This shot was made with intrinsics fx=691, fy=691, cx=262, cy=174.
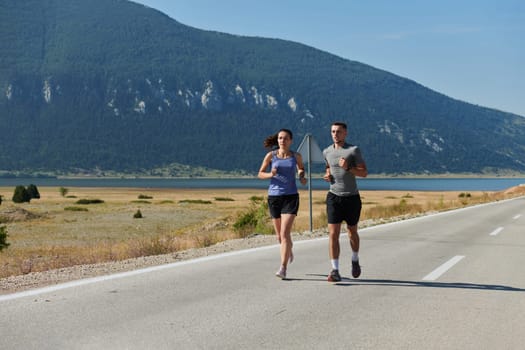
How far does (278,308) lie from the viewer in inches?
283

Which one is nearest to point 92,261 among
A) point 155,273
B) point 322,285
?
point 155,273

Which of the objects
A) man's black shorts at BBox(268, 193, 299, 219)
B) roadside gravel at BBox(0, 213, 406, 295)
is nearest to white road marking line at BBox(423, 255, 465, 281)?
man's black shorts at BBox(268, 193, 299, 219)

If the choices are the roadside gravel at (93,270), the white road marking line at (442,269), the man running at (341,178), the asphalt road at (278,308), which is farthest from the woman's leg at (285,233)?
the roadside gravel at (93,270)

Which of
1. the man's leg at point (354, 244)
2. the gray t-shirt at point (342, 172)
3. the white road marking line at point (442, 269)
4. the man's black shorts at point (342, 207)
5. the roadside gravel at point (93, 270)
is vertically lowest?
the white road marking line at point (442, 269)

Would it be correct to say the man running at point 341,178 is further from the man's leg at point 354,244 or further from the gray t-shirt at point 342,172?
the man's leg at point 354,244

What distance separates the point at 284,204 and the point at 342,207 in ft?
2.56

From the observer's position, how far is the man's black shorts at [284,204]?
347 inches

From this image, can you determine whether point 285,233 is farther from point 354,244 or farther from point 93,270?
point 93,270

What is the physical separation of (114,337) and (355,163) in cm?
384

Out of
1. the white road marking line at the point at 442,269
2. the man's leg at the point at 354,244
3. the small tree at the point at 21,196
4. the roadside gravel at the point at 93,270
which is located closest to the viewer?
the roadside gravel at the point at 93,270

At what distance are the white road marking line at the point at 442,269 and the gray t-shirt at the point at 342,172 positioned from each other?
1979 mm

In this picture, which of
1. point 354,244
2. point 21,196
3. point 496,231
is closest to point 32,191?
point 21,196

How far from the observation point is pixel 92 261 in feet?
39.7

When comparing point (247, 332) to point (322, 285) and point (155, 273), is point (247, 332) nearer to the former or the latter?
point (322, 285)
